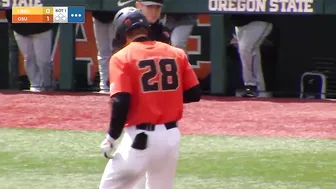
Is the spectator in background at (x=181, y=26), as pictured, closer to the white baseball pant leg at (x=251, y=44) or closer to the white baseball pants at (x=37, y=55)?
the white baseball pant leg at (x=251, y=44)

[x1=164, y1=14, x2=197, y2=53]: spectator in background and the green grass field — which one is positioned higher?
[x1=164, y1=14, x2=197, y2=53]: spectator in background

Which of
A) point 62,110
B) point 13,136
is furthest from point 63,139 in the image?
point 62,110

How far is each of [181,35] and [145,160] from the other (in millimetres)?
7775

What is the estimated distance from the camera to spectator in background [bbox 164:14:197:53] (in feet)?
42.8

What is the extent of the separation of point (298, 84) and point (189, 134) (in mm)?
3734

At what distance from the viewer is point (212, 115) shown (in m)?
11.8

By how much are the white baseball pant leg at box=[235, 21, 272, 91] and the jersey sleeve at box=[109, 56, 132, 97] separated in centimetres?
749

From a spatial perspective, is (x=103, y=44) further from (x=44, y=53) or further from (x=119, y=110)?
(x=119, y=110)

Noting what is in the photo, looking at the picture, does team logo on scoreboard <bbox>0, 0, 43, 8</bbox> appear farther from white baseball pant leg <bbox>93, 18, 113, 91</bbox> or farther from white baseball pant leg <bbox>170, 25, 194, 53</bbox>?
white baseball pant leg <bbox>170, 25, 194, 53</bbox>

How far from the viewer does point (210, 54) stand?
13555 millimetres

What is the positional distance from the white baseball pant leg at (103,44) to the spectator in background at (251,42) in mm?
1702

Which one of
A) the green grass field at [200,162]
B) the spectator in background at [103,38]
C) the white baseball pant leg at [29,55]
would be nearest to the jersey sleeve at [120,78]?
the green grass field at [200,162]
